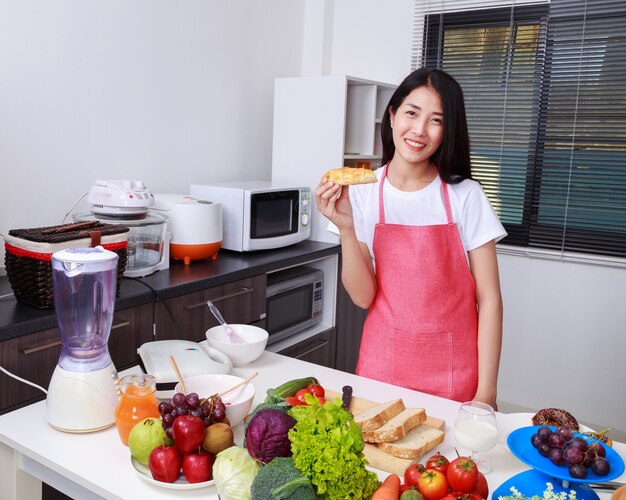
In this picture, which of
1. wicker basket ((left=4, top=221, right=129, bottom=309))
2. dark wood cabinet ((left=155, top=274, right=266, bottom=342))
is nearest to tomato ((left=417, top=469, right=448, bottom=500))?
dark wood cabinet ((left=155, top=274, right=266, bottom=342))

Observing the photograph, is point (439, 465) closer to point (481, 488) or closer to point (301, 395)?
A: point (481, 488)

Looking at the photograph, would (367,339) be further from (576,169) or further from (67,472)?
(576,169)

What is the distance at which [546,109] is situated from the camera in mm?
3436

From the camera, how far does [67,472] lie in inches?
47.1

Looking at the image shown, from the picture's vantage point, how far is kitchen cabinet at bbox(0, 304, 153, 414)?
175 cm

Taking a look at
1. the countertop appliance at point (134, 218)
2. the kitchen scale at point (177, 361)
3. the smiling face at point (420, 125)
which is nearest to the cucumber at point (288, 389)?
the kitchen scale at point (177, 361)

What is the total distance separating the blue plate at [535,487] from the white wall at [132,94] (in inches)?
77.0

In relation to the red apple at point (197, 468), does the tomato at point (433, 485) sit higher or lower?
higher

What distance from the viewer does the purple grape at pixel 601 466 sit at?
114 centimetres

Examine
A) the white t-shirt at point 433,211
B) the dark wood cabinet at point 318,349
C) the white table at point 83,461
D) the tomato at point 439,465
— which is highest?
the white t-shirt at point 433,211

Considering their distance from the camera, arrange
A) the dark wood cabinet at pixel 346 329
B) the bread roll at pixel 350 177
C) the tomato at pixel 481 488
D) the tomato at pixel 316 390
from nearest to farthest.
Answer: the tomato at pixel 481 488 → the tomato at pixel 316 390 → the bread roll at pixel 350 177 → the dark wood cabinet at pixel 346 329

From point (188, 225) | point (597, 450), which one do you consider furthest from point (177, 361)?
point (188, 225)

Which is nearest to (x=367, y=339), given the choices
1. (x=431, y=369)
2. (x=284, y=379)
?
(x=431, y=369)

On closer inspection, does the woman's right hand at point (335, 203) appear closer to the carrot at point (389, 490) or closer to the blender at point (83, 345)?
the blender at point (83, 345)
